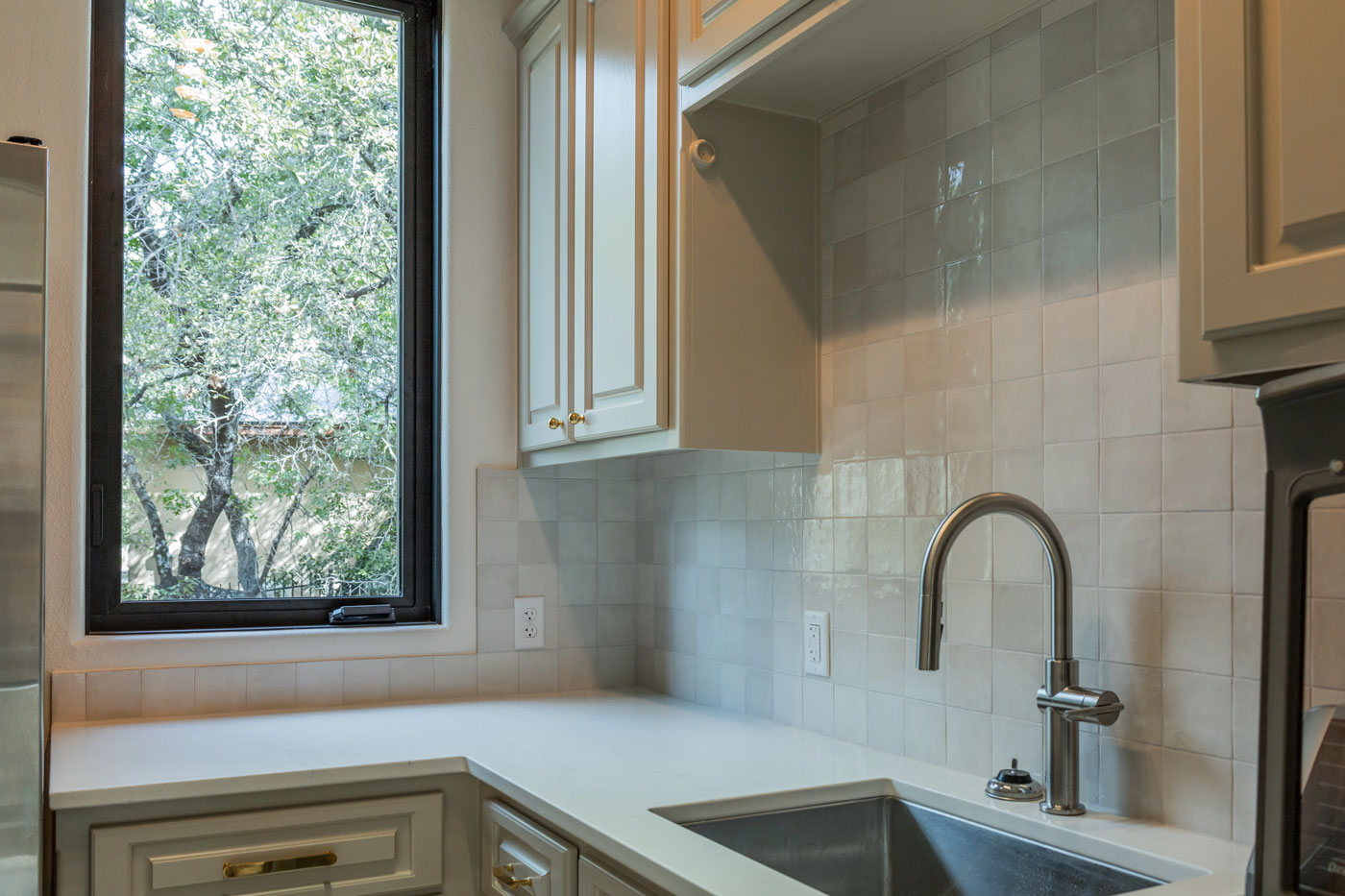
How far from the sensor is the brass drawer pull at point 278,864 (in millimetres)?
1647

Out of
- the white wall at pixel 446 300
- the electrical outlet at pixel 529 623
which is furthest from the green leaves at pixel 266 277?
the electrical outlet at pixel 529 623

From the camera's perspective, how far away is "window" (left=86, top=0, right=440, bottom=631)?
2262mm

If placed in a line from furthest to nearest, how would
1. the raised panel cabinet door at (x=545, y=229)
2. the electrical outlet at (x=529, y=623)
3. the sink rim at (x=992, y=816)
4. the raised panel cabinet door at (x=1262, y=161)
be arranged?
the electrical outlet at (x=529, y=623) → the raised panel cabinet door at (x=545, y=229) → the sink rim at (x=992, y=816) → the raised panel cabinet door at (x=1262, y=161)

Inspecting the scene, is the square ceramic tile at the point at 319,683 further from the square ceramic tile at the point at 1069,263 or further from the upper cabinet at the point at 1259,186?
the upper cabinet at the point at 1259,186

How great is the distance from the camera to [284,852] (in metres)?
1.68

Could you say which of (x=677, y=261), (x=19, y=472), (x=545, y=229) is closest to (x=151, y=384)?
(x=545, y=229)

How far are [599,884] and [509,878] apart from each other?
13.1 inches

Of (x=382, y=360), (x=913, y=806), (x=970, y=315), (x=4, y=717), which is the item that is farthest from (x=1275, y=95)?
(x=382, y=360)

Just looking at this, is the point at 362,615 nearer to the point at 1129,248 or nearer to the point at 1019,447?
the point at 1019,447

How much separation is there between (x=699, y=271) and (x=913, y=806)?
898mm

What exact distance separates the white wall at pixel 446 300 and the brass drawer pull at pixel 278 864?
0.67m

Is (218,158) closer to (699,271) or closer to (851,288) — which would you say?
(699,271)

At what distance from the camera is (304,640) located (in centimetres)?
231

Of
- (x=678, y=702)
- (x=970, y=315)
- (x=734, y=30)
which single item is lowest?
(x=678, y=702)
